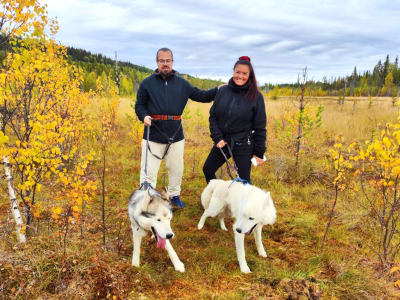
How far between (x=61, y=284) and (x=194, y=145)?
7.27m

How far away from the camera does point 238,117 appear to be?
326 centimetres

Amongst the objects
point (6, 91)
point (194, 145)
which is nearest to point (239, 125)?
point (6, 91)

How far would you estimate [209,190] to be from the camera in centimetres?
358

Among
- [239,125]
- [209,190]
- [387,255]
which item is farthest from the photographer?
[209,190]

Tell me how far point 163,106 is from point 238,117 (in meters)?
1.27

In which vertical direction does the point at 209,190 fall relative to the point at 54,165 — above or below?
below

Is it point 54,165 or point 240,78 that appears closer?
point 54,165

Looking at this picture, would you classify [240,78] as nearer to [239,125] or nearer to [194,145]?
[239,125]

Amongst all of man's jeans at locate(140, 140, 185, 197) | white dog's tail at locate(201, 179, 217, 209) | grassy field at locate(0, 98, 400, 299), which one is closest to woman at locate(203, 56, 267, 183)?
white dog's tail at locate(201, 179, 217, 209)

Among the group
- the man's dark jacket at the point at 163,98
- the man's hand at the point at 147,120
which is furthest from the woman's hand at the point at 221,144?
the man's hand at the point at 147,120

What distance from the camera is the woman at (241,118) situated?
3.19m

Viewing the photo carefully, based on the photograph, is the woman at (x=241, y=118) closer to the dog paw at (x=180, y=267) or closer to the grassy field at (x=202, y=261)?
the grassy field at (x=202, y=261)

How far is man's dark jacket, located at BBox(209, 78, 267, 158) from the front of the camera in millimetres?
3227

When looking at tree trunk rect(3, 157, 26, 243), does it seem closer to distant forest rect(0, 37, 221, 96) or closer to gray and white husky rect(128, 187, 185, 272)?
distant forest rect(0, 37, 221, 96)
